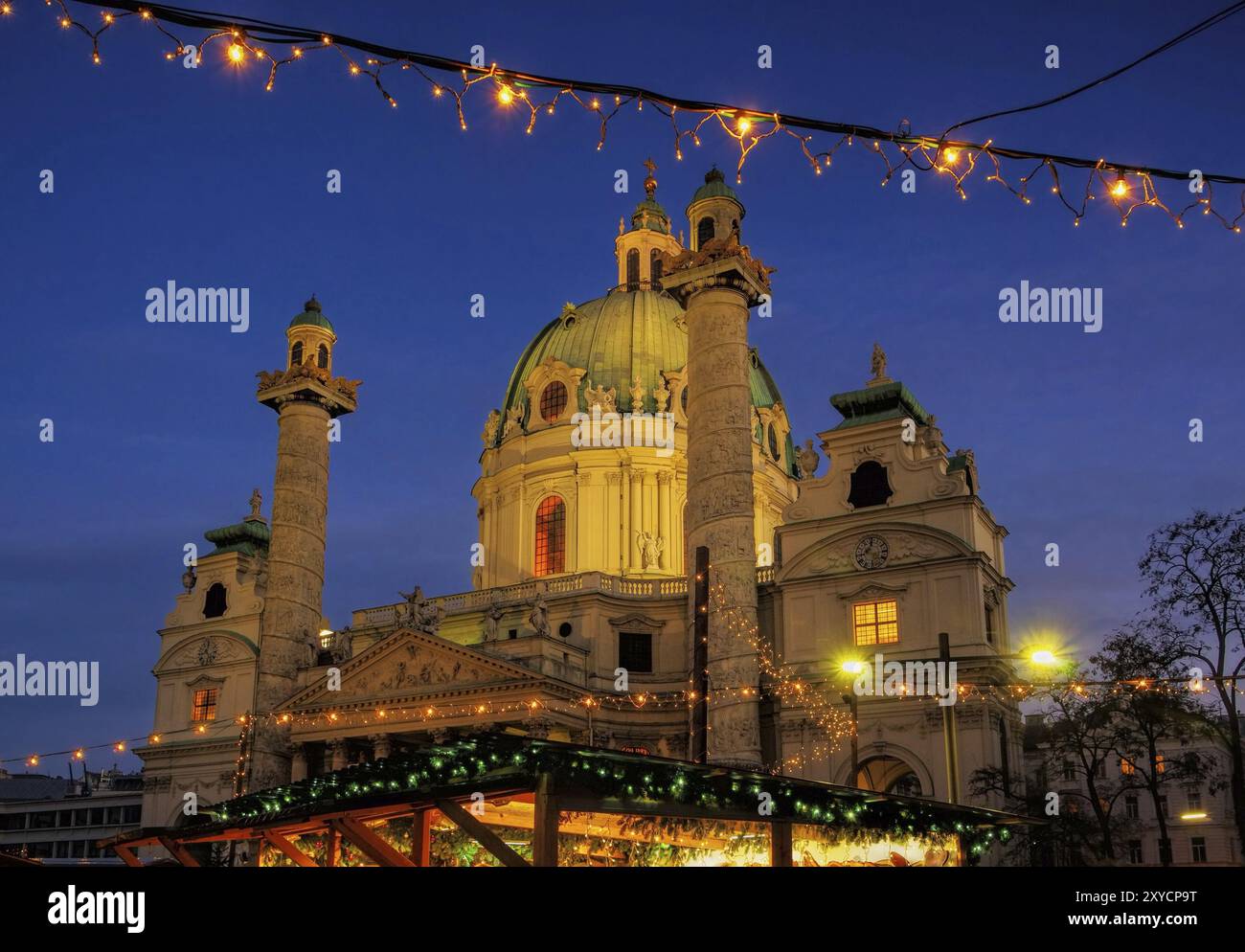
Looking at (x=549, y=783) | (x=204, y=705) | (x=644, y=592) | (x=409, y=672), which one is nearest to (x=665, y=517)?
(x=644, y=592)

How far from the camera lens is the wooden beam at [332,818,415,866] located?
17359 millimetres

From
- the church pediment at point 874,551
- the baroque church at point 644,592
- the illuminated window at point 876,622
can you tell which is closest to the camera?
the baroque church at point 644,592

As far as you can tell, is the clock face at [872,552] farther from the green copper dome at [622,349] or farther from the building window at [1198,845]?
the building window at [1198,845]

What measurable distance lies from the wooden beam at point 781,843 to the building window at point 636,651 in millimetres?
31777

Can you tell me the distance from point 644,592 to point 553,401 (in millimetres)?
14686

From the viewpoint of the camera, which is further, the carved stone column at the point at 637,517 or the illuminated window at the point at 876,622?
the carved stone column at the point at 637,517

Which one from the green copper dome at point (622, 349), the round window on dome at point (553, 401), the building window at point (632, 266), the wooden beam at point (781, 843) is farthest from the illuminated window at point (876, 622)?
the building window at point (632, 266)

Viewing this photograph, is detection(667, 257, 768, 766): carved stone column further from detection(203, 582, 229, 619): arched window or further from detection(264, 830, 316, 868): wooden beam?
detection(203, 582, 229, 619): arched window

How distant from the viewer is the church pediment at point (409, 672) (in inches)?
1930

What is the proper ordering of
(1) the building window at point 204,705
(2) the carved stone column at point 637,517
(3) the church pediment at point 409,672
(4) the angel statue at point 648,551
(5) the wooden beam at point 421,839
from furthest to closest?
A: (1) the building window at point 204,705 → (2) the carved stone column at point 637,517 → (4) the angel statue at point 648,551 → (3) the church pediment at point 409,672 → (5) the wooden beam at point 421,839

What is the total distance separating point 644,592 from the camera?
53.7 m

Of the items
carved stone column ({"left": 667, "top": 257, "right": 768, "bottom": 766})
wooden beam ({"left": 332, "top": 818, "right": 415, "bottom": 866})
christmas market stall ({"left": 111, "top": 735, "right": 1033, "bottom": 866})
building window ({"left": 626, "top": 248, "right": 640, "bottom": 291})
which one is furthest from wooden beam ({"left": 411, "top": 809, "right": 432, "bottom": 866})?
building window ({"left": 626, "top": 248, "right": 640, "bottom": 291})

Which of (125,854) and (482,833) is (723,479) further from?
(482,833)
